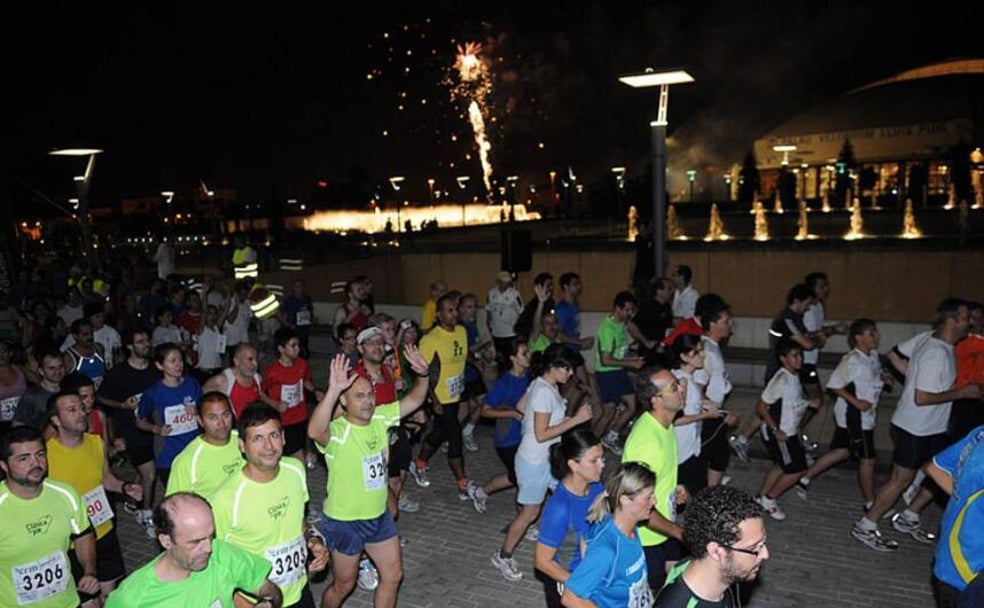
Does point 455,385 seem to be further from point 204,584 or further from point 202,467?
point 204,584

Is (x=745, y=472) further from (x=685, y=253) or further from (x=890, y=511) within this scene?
(x=685, y=253)

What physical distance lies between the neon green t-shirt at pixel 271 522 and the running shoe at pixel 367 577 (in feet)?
6.10

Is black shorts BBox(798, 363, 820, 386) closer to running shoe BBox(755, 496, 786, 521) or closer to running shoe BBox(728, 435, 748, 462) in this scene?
running shoe BBox(728, 435, 748, 462)

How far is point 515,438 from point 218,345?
5.17 metres

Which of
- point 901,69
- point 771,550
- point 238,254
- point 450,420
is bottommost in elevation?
point 771,550

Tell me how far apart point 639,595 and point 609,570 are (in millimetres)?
358

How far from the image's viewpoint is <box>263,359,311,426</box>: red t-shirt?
288 inches

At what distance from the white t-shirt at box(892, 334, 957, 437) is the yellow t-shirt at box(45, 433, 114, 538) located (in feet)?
20.5

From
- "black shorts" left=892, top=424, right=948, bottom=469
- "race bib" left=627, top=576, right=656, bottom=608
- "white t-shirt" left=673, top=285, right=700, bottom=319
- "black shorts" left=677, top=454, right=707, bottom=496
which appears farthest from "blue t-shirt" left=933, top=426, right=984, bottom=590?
"white t-shirt" left=673, top=285, right=700, bottom=319

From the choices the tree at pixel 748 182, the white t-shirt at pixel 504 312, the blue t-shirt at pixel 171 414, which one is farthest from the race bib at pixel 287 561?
the tree at pixel 748 182

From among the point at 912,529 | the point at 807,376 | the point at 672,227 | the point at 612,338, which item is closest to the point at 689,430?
the point at 912,529

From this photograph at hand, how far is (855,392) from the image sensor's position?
6652 mm

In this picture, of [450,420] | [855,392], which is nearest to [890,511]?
[855,392]

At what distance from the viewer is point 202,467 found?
476 centimetres
